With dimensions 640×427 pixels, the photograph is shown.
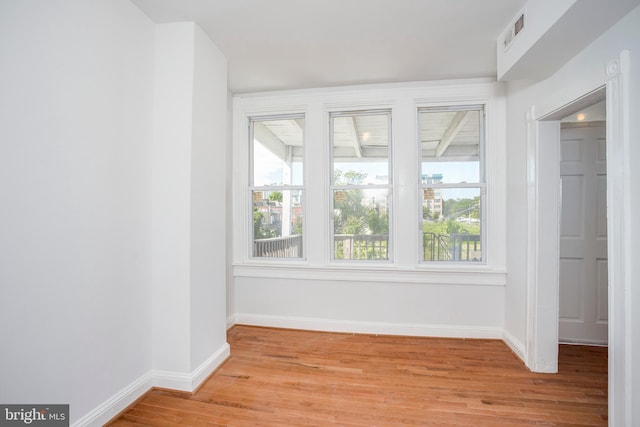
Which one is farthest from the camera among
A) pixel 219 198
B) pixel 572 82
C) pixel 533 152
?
pixel 219 198

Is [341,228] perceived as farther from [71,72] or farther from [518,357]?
[71,72]

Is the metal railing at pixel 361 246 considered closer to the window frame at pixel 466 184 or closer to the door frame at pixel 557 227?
the window frame at pixel 466 184

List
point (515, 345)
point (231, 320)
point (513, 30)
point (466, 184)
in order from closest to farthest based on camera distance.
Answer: point (513, 30)
point (515, 345)
point (466, 184)
point (231, 320)

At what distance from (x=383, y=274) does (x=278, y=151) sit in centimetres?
189

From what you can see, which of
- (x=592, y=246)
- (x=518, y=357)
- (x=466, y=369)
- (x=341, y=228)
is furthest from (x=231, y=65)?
(x=592, y=246)

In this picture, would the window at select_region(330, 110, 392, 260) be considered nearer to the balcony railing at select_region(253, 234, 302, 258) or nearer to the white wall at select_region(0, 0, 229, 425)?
the balcony railing at select_region(253, 234, 302, 258)

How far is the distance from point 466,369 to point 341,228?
1750 millimetres

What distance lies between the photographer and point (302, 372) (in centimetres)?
237

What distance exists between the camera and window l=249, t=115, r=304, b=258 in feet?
11.1

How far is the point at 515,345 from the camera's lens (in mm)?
2672

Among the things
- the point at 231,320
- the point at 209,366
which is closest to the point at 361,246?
the point at 231,320

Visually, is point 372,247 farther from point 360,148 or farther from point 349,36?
point 349,36

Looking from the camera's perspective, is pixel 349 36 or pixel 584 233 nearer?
pixel 349 36

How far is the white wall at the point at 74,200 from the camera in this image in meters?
1.33
